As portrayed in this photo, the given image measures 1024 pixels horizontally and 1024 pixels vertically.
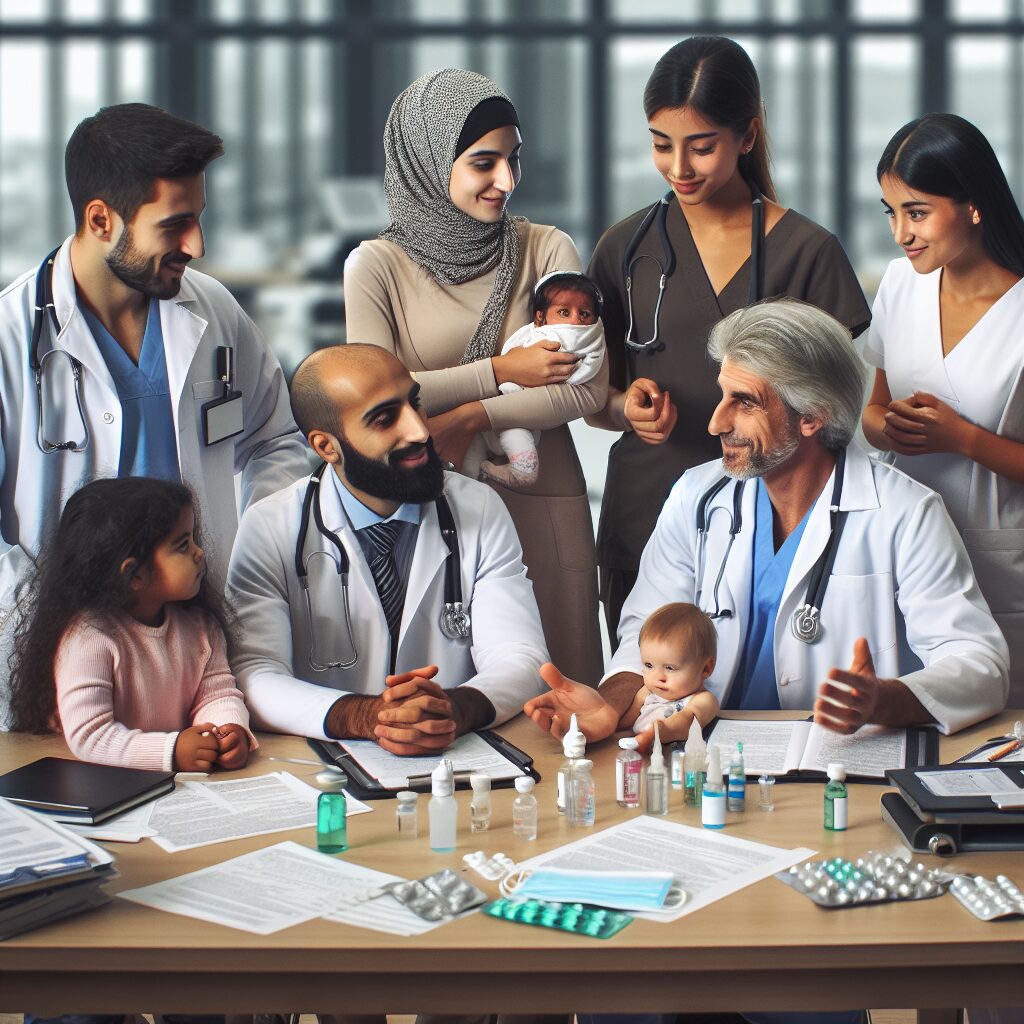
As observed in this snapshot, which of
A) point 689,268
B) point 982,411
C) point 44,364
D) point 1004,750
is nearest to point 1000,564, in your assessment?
point 982,411

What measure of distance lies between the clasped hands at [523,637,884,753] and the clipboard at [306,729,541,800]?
8 cm

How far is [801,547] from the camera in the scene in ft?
8.80

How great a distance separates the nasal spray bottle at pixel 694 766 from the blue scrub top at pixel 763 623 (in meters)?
0.56

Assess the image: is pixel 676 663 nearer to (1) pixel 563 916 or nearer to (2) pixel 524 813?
(2) pixel 524 813

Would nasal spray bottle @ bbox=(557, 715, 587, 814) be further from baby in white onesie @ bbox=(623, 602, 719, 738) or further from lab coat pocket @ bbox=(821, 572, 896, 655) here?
lab coat pocket @ bbox=(821, 572, 896, 655)

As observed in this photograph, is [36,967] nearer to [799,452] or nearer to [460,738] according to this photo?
[460,738]

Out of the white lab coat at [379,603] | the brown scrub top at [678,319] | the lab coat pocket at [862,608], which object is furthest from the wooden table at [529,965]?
the brown scrub top at [678,319]

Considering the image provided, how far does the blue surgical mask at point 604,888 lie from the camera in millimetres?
1695

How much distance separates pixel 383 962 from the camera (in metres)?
1.61

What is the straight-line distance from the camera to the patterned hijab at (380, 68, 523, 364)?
288 centimetres

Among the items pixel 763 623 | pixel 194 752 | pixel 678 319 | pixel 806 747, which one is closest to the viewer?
pixel 194 752

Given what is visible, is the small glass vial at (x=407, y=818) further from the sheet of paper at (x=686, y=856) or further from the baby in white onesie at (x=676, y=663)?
the baby in white onesie at (x=676, y=663)

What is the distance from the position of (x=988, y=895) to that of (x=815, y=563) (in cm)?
104

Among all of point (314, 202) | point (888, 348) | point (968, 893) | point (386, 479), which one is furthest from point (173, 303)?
point (314, 202)
